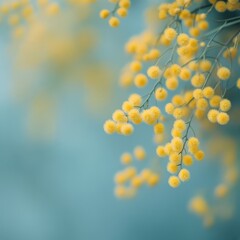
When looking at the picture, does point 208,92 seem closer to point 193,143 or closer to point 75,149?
point 193,143

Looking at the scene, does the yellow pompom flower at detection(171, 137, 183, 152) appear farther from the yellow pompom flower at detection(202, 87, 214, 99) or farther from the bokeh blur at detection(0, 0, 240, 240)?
the bokeh blur at detection(0, 0, 240, 240)

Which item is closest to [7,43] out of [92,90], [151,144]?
[92,90]

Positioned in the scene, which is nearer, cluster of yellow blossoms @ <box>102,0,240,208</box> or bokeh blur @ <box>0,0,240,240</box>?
cluster of yellow blossoms @ <box>102,0,240,208</box>

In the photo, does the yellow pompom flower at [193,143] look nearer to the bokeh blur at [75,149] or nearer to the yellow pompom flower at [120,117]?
the yellow pompom flower at [120,117]

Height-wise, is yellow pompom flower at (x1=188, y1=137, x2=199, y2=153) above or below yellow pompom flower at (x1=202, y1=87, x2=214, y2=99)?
below

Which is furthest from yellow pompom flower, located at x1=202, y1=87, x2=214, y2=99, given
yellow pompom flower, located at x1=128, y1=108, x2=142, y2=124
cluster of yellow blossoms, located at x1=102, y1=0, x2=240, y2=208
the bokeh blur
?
the bokeh blur

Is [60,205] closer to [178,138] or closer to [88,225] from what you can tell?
[88,225]

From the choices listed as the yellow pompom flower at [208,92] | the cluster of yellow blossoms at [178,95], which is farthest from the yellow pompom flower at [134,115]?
the yellow pompom flower at [208,92]

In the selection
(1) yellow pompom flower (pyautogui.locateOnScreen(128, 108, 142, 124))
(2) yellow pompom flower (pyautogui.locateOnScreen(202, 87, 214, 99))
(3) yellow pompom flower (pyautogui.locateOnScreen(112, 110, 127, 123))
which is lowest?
(2) yellow pompom flower (pyautogui.locateOnScreen(202, 87, 214, 99))
